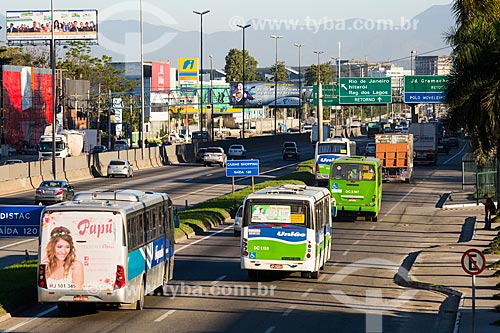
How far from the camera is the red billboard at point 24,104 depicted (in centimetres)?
10838

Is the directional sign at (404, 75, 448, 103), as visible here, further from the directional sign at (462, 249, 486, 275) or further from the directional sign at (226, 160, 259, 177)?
the directional sign at (462, 249, 486, 275)

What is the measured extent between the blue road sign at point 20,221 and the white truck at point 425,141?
66148 millimetres

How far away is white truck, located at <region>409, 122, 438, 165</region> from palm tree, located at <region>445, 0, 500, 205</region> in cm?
3930

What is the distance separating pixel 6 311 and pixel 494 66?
88.3ft

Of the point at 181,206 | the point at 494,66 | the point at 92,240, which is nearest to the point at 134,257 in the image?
the point at 92,240

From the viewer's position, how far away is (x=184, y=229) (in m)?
38.5

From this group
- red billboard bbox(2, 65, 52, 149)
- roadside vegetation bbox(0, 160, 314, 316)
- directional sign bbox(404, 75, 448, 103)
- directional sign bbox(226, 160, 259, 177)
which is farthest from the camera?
red billboard bbox(2, 65, 52, 149)

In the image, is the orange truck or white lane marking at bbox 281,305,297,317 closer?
white lane marking at bbox 281,305,297,317

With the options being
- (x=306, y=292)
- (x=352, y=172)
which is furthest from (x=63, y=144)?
(x=306, y=292)

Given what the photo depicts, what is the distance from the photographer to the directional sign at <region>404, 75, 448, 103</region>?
9126 centimetres

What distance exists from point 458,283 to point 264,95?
136m

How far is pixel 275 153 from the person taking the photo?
110375mm

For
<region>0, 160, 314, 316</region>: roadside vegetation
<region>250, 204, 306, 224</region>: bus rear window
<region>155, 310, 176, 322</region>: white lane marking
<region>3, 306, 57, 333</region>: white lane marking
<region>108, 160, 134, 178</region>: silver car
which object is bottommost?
<region>155, 310, 176, 322</region>: white lane marking

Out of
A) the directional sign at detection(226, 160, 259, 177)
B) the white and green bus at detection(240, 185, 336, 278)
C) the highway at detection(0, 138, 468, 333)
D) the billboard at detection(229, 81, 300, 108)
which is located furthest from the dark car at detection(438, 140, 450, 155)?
the white and green bus at detection(240, 185, 336, 278)
